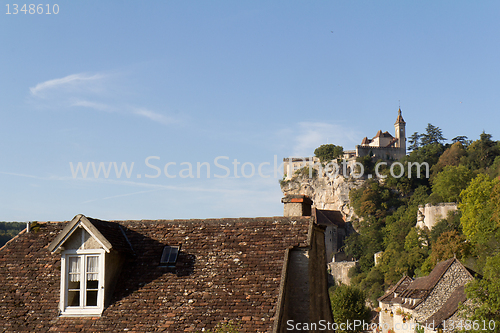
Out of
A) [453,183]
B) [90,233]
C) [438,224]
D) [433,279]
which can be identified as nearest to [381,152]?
[453,183]

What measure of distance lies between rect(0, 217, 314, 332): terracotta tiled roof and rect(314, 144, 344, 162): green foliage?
11042cm

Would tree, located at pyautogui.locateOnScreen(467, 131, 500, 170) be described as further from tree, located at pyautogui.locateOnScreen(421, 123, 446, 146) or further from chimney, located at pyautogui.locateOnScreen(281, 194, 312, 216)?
chimney, located at pyautogui.locateOnScreen(281, 194, 312, 216)

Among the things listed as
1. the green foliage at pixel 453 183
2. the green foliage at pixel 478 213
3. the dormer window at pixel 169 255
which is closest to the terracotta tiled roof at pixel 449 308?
the green foliage at pixel 478 213

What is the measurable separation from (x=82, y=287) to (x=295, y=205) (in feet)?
15.7

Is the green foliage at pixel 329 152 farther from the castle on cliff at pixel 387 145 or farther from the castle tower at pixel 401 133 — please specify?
the castle tower at pixel 401 133

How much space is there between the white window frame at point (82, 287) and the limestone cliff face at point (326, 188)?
343 ft

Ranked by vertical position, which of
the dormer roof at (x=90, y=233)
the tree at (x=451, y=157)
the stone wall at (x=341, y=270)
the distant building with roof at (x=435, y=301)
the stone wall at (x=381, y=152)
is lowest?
the stone wall at (x=341, y=270)

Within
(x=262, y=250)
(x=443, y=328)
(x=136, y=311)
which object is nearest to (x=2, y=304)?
(x=136, y=311)

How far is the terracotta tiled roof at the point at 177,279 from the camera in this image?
29.2ft

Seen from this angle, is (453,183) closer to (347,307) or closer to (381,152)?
(381,152)

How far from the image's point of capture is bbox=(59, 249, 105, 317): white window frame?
31.1ft

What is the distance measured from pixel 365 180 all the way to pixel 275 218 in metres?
104

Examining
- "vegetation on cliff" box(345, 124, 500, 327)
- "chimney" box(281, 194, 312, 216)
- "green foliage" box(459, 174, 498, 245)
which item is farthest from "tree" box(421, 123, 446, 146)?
"chimney" box(281, 194, 312, 216)

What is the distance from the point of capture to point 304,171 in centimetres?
12181
